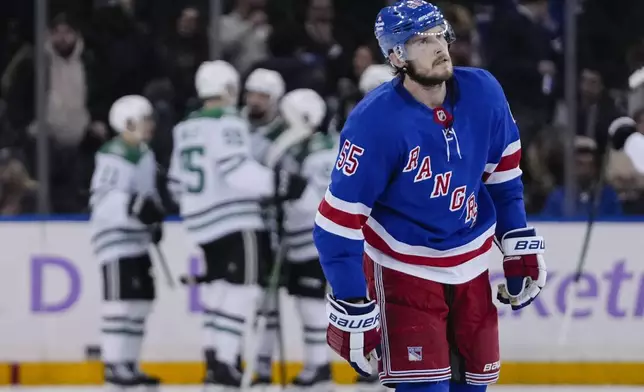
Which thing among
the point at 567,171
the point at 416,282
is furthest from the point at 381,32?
the point at 567,171

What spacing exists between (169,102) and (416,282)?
4667mm

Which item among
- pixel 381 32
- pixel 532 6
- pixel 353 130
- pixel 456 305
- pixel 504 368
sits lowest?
pixel 504 368

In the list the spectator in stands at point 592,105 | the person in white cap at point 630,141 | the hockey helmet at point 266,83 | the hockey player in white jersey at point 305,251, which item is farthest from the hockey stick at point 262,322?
the person in white cap at point 630,141

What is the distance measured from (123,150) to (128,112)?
213mm

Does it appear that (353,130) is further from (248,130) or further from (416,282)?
(248,130)

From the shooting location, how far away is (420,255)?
4.11m

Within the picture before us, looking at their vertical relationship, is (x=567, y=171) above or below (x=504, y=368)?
above

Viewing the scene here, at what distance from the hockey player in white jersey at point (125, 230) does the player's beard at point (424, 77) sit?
12.7ft

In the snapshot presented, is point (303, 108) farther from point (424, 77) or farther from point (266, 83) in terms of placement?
point (424, 77)

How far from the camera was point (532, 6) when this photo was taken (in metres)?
8.52

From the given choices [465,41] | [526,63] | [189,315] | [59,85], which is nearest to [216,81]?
[59,85]

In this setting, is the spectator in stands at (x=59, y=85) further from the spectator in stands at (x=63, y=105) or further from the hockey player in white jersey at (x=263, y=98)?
the hockey player in white jersey at (x=263, y=98)

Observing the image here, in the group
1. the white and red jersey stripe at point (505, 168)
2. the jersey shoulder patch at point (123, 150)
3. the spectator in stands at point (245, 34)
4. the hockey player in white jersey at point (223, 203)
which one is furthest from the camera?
the spectator in stands at point (245, 34)

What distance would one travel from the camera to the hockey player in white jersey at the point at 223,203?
7.49 m
